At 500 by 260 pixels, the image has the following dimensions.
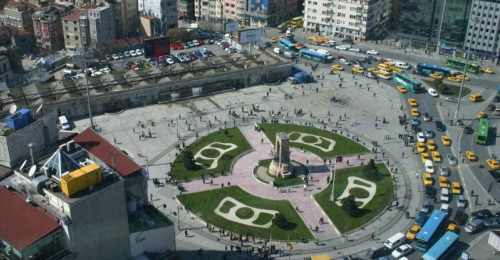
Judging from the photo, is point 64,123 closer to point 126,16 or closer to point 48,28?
point 48,28

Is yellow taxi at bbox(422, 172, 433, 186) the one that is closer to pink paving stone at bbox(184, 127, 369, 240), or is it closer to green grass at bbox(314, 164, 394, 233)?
green grass at bbox(314, 164, 394, 233)

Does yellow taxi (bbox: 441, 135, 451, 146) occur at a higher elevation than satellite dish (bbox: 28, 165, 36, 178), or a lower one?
lower

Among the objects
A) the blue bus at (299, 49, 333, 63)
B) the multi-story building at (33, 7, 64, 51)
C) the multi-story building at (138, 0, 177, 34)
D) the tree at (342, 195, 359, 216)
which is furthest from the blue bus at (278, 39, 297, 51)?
the tree at (342, 195, 359, 216)

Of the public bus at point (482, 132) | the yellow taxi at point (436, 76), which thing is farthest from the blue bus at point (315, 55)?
the public bus at point (482, 132)

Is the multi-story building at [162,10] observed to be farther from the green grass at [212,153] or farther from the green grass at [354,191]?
the green grass at [354,191]

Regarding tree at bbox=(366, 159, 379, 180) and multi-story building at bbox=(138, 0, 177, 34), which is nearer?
tree at bbox=(366, 159, 379, 180)

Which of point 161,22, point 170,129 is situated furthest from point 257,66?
point 161,22

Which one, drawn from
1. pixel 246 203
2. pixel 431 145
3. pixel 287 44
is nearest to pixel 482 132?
pixel 431 145
